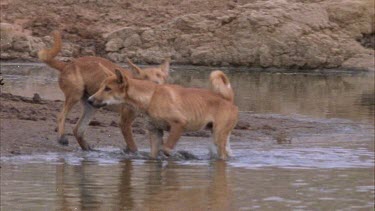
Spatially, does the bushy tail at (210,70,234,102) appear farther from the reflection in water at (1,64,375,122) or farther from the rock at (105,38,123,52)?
the rock at (105,38,123,52)

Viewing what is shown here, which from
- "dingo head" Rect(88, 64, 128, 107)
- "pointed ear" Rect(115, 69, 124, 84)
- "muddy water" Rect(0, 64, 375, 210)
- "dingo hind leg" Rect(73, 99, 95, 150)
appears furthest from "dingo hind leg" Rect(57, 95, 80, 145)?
"pointed ear" Rect(115, 69, 124, 84)

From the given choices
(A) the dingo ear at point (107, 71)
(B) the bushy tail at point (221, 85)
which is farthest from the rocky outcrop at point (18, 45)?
(B) the bushy tail at point (221, 85)

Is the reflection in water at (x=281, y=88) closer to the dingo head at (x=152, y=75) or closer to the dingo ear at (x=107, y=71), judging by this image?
the dingo head at (x=152, y=75)

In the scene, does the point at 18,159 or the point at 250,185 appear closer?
the point at 250,185

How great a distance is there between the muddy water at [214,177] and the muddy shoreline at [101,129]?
0.66ft

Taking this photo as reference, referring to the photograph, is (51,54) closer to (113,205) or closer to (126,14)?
(113,205)

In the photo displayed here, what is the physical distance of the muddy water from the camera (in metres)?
10.5

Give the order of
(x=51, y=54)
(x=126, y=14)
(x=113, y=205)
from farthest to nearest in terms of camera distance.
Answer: (x=126, y=14) → (x=51, y=54) → (x=113, y=205)

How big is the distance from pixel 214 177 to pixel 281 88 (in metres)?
12.0

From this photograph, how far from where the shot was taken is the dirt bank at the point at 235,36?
94.4 feet

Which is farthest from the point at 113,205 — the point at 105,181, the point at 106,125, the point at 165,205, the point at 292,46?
the point at 292,46

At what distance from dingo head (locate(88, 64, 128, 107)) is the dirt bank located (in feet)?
49.5

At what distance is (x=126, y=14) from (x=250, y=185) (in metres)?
21.1

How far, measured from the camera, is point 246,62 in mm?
28922
